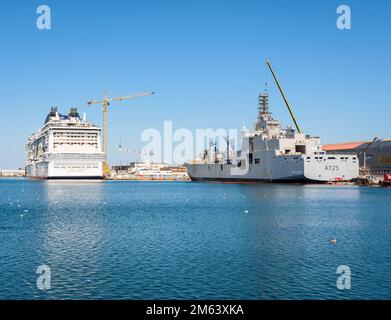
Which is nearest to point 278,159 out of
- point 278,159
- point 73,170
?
point 278,159

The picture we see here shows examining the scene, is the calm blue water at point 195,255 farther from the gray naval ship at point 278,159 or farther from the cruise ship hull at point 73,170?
the cruise ship hull at point 73,170

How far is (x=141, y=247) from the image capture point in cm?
3241

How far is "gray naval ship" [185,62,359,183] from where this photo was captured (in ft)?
365

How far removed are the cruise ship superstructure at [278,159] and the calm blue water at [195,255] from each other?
197 ft

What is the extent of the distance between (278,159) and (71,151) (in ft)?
210

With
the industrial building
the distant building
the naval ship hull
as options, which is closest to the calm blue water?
the naval ship hull

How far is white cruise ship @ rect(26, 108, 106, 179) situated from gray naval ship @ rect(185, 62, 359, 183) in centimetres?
3728

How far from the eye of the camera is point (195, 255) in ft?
97.2

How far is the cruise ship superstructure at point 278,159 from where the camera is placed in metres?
111

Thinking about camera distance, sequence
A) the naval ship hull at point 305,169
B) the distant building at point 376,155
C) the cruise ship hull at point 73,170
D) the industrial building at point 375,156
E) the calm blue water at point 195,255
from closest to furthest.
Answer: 1. the calm blue water at point 195,255
2. the naval ship hull at point 305,169
3. the cruise ship hull at point 73,170
4. the industrial building at point 375,156
5. the distant building at point 376,155

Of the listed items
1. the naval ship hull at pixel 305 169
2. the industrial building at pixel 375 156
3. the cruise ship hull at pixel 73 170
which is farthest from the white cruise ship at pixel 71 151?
the industrial building at pixel 375 156

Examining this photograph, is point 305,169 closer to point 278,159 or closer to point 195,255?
point 278,159

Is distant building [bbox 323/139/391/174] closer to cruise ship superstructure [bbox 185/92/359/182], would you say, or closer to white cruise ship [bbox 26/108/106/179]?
cruise ship superstructure [bbox 185/92/359/182]
